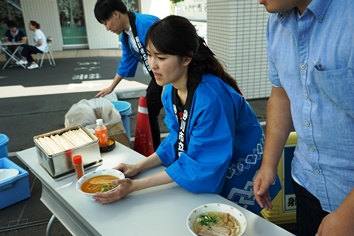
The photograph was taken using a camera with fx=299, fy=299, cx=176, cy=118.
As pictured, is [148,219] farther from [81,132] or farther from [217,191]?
[81,132]

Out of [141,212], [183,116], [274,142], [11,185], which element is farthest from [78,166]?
[11,185]

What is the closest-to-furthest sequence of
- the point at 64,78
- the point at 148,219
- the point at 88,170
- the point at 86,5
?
the point at 148,219 < the point at 88,170 < the point at 64,78 < the point at 86,5

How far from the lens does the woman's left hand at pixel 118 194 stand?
122cm

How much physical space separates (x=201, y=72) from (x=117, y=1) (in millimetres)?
1472

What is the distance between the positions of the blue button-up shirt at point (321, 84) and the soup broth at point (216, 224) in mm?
314

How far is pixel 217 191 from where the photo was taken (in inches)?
50.8

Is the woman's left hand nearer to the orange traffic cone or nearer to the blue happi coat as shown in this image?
the blue happi coat

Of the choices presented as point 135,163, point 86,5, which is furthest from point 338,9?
point 86,5

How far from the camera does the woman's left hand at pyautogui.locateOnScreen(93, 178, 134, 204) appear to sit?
1221 millimetres

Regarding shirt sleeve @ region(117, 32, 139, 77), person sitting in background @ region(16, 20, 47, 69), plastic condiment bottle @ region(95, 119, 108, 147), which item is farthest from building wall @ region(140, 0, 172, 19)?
plastic condiment bottle @ region(95, 119, 108, 147)

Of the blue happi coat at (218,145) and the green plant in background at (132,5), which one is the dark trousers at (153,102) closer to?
the blue happi coat at (218,145)

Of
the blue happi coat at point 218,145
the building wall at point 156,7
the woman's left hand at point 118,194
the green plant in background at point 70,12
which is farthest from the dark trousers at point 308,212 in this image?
the green plant in background at point 70,12

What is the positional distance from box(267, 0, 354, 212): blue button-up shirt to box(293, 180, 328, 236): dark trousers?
0.14 ft

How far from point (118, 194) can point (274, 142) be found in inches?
26.4
